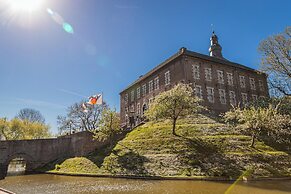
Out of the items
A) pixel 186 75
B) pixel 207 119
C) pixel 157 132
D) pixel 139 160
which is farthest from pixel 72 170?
pixel 186 75

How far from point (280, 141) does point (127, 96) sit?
32499mm

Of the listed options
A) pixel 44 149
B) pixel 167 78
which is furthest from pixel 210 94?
pixel 44 149

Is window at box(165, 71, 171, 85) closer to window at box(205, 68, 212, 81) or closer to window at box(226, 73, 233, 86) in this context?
window at box(205, 68, 212, 81)

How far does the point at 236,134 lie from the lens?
24.1m

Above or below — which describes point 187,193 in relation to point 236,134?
below

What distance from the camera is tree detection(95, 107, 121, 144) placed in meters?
27.6

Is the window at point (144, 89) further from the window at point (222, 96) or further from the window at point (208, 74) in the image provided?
the window at point (222, 96)

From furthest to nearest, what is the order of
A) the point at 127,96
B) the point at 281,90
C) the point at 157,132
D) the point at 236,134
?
the point at 127,96 → the point at 281,90 → the point at 157,132 → the point at 236,134

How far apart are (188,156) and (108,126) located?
1197cm

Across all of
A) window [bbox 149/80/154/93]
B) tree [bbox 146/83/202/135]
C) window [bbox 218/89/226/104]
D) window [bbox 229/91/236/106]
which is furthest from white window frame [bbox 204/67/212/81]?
tree [bbox 146/83/202/135]

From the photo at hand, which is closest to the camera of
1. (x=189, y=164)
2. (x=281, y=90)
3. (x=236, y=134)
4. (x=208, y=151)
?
(x=189, y=164)

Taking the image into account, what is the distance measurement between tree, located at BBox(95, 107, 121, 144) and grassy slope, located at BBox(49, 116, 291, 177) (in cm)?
199

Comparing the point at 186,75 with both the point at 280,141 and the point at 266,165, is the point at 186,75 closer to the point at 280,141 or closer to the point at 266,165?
the point at 280,141

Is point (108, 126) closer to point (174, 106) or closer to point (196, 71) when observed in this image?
point (174, 106)
